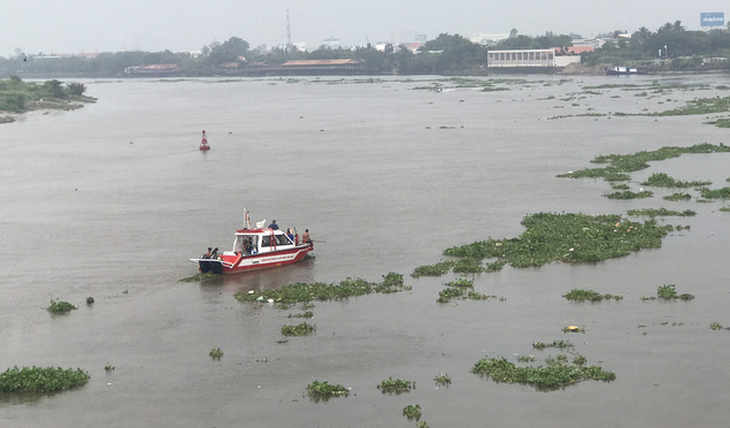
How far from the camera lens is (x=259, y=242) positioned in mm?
27469

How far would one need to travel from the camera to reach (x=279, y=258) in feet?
91.1

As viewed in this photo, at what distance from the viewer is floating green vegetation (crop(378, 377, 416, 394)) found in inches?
713

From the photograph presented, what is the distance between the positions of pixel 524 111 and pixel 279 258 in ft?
200

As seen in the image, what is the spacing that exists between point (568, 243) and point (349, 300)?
8.18m

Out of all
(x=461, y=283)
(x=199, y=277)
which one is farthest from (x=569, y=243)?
(x=199, y=277)

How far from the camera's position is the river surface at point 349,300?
1766 centimetres

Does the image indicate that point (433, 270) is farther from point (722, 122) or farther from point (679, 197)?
point (722, 122)

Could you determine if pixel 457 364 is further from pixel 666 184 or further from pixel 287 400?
pixel 666 184

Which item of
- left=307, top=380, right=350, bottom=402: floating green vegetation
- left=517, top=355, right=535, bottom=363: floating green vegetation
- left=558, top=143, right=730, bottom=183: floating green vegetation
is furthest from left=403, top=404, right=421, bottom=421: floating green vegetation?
left=558, top=143, right=730, bottom=183: floating green vegetation

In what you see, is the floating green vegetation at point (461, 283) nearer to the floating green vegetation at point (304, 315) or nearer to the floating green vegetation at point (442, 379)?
the floating green vegetation at point (304, 315)

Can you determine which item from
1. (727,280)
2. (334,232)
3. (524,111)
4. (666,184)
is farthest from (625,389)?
(524,111)

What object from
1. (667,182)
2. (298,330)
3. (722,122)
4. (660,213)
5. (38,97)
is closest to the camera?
(298,330)

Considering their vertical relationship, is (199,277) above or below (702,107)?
below

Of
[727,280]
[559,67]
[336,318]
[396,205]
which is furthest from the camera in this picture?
[559,67]
